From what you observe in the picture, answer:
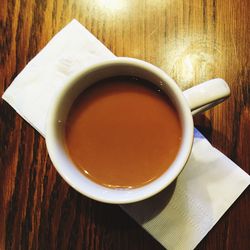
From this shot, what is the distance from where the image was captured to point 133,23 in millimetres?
730

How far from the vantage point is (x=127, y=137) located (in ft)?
2.05

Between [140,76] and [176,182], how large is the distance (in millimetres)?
206

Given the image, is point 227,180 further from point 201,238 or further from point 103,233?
point 103,233

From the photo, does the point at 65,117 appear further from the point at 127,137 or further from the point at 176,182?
the point at 176,182

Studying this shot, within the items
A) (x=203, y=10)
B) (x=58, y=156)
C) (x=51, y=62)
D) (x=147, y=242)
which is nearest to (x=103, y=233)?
(x=147, y=242)

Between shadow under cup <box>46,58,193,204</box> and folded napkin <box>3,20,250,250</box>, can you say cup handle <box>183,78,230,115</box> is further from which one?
folded napkin <box>3,20,250,250</box>

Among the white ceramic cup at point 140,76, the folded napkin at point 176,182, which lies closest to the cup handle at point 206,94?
the white ceramic cup at point 140,76

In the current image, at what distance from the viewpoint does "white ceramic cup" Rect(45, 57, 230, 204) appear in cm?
57

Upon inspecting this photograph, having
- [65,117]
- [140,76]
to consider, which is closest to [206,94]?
[140,76]

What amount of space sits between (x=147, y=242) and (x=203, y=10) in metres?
0.44

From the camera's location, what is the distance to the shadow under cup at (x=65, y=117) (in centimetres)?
57

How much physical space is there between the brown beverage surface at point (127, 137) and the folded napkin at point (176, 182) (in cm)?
9

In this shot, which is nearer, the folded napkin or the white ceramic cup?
the white ceramic cup

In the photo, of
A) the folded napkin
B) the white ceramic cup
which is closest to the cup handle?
the white ceramic cup
